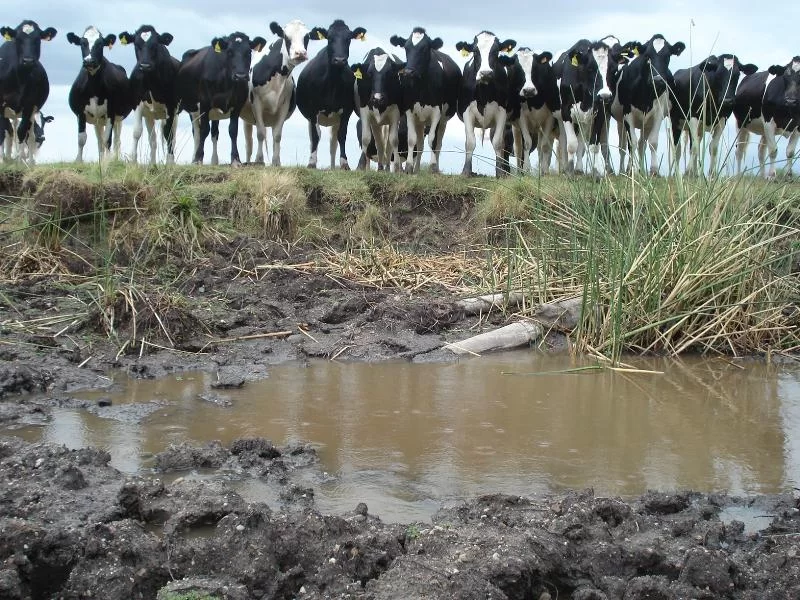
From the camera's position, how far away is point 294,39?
14914 millimetres

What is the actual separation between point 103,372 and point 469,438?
8.93 ft

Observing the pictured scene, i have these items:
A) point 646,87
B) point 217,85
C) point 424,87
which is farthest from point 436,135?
point 217,85

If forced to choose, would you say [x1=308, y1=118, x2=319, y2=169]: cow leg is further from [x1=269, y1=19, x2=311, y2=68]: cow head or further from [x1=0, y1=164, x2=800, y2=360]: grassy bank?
[x1=0, y1=164, x2=800, y2=360]: grassy bank

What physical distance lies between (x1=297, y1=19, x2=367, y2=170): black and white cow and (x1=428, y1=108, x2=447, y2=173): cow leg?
1331 mm

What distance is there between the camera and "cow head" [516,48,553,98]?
1449cm

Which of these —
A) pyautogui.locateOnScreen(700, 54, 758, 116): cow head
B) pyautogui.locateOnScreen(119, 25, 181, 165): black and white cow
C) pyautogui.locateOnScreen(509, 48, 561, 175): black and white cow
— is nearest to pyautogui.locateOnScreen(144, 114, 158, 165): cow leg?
pyautogui.locateOnScreen(119, 25, 181, 165): black and white cow

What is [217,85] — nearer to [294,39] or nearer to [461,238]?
[294,39]

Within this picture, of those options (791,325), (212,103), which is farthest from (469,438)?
(212,103)

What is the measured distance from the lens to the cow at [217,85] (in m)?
14.1

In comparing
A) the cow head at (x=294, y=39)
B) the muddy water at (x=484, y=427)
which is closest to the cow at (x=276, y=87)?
the cow head at (x=294, y=39)

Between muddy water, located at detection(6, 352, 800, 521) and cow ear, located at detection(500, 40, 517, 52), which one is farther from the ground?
cow ear, located at detection(500, 40, 517, 52)

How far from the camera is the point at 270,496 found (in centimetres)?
380

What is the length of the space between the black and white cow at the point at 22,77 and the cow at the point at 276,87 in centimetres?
312

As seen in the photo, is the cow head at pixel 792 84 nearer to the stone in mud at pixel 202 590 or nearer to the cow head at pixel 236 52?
the cow head at pixel 236 52
